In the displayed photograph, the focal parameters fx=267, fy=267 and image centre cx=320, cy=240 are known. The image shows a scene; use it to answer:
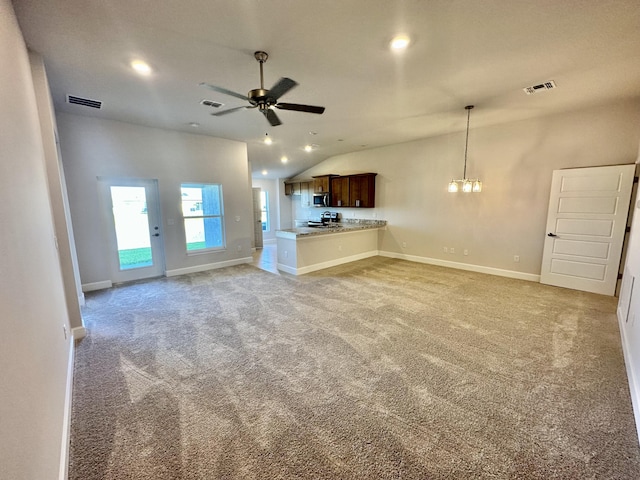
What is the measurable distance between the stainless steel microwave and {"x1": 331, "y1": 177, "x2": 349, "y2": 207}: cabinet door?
0.22 metres

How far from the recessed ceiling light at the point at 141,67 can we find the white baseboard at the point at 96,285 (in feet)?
12.2

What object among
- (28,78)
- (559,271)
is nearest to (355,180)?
(559,271)

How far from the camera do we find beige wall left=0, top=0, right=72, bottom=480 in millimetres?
1030

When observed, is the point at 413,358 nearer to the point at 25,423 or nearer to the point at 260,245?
the point at 25,423

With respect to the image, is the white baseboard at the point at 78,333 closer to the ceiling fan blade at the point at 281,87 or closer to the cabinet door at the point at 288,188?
the ceiling fan blade at the point at 281,87

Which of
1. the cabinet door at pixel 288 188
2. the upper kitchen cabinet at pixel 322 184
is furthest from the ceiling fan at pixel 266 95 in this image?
the cabinet door at pixel 288 188

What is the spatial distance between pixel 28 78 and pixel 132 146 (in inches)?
104

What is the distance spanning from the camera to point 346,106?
13.7 feet

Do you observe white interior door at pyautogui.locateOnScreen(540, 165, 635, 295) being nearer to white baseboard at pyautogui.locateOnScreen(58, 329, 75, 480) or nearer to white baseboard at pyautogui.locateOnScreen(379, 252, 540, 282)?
white baseboard at pyautogui.locateOnScreen(379, 252, 540, 282)

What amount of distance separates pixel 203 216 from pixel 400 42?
5057mm

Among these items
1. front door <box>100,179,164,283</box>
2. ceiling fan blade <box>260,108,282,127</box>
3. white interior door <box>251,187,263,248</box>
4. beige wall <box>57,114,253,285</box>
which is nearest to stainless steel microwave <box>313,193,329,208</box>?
white interior door <box>251,187,263,248</box>

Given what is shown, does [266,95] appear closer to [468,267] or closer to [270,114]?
[270,114]

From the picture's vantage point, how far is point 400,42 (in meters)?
2.51

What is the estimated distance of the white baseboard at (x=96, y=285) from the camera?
466cm
